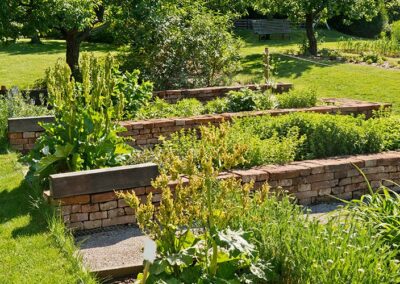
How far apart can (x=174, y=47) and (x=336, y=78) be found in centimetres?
420

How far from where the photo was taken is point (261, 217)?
3.81 m

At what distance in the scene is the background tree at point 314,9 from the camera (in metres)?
18.3

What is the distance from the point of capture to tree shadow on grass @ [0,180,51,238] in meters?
4.91

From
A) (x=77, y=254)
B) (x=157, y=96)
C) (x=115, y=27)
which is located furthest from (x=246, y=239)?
(x=115, y=27)

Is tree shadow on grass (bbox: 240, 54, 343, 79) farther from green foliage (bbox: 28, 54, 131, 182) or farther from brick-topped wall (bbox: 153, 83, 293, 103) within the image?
green foliage (bbox: 28, 54, 131, 182)

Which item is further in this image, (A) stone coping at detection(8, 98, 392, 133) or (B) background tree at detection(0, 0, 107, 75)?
(B) background tree at detection(0, 0, 107, 75)

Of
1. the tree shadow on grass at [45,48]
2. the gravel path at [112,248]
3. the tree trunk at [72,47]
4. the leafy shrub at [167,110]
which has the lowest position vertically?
the gravel path at [112,248]

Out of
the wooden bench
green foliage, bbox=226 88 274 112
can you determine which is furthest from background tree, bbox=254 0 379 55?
green foliage, bbox=226 88 274 112

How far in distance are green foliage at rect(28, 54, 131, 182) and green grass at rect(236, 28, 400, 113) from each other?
22.4 ft

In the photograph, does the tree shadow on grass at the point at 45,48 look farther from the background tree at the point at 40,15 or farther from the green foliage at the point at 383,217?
the green foliage at the point at 383,217

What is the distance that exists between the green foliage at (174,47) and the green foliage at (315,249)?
8.69m

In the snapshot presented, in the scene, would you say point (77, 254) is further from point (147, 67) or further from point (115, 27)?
point (115, 27)

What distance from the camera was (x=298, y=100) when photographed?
30.7 feet

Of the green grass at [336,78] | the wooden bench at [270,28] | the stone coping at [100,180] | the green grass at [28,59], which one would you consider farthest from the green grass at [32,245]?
the wooden bench at [270,28]
